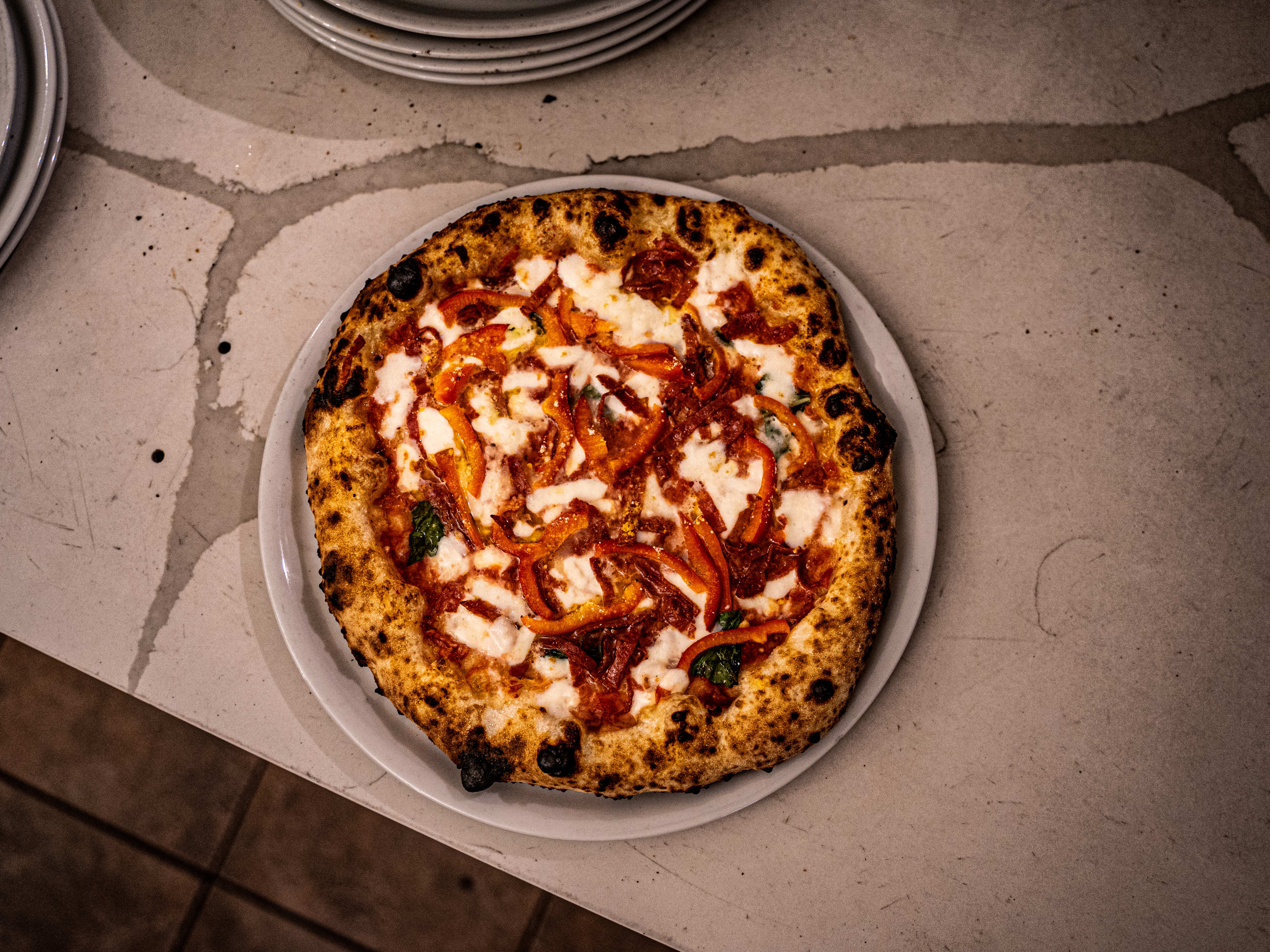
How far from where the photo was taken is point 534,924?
9.34 ft

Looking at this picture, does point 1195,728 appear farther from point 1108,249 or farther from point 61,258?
point 61,258

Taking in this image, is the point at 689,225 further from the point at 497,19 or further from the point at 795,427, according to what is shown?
the point at 497,19

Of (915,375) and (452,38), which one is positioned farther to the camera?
(915,375)

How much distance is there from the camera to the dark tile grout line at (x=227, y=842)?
9.62 ft

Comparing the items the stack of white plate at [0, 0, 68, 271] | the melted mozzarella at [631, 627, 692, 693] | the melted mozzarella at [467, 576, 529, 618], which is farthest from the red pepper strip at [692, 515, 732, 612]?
the stack of white plate at [0, 0, 68, 271]

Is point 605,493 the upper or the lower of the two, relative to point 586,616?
upper

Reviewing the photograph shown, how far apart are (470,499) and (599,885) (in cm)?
113

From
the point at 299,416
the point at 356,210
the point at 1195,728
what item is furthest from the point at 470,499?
the point at 1195,728

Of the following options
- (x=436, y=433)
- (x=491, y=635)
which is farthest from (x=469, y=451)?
(x=491, y=635)

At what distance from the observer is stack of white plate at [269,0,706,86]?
2141 mm

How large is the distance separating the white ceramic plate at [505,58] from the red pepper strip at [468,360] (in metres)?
0.74

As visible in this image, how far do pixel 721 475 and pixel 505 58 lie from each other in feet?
4.18

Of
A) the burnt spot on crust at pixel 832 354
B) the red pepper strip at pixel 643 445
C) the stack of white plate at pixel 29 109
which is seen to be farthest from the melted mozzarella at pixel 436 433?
the stack of white plate at pixel 29 109

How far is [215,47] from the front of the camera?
8.75 feet
